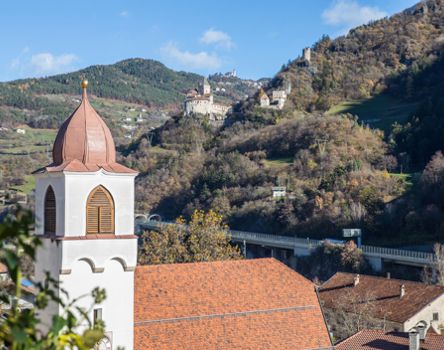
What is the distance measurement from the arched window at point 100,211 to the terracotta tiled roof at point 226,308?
2.38 metres

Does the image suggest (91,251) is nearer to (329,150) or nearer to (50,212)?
(50,212)

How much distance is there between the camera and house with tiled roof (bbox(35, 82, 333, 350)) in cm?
1964

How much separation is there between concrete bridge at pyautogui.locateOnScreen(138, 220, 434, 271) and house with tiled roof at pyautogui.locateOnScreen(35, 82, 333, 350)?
31.4 meters

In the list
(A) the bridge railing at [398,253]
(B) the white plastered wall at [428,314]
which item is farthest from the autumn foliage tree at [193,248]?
(B) the white plastered wall at [428,314]

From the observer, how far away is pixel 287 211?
256 ft

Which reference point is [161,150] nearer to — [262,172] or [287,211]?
[262,172]

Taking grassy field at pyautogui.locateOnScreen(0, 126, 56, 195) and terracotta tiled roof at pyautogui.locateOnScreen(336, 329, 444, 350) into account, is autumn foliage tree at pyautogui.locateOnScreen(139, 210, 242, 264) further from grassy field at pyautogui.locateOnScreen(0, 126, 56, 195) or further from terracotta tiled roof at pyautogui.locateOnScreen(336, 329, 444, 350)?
grassy field at pyautogui.locateOnScreen(0, 126, 56, 195)

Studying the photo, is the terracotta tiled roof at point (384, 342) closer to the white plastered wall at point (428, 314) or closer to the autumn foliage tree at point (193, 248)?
the white plastered wall at point (428, 314)

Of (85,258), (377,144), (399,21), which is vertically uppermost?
(399,21)

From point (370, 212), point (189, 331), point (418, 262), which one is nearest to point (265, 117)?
point (370, 212)

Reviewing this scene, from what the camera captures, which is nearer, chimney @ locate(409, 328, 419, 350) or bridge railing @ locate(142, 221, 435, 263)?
chimney @ locate(409, 328, 419, 350)

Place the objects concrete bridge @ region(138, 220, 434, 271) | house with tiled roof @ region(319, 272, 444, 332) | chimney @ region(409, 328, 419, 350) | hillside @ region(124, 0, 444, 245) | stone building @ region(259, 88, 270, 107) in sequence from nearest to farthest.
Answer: chimney @ region(409, 328, 419, 350), house with tiled roof @ region(319, 272, 444, 332), concrete bridge @ region(138, 220, 434, 271), hillside @ region(124, 0, 444, 245), stone building @ region(259, 88, 270, 107)

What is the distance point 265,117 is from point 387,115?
23.9 meters

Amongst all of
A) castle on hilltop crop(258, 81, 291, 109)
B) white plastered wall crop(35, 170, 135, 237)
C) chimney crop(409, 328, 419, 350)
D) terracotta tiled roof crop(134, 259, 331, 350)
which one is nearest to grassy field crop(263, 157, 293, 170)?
castle on hilltop crop(258, 81, 291, 109)
